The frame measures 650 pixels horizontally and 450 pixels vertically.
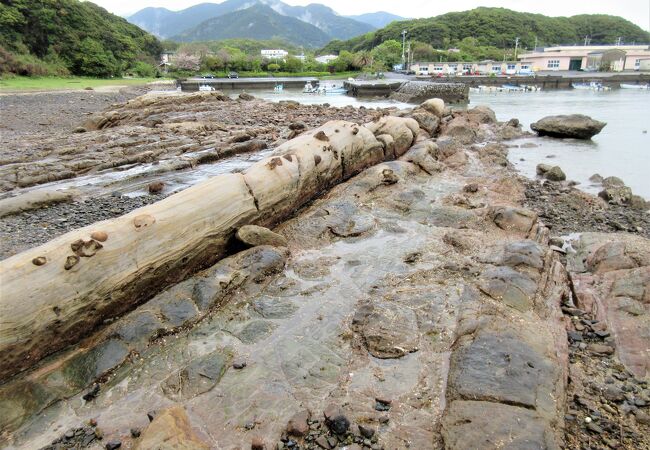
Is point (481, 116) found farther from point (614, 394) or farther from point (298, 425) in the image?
point (298, 425)

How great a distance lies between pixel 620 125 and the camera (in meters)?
29.4

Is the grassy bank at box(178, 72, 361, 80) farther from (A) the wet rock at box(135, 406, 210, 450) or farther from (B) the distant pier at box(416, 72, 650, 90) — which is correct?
(A) the wet rock at box(135, 406, 210, 450)

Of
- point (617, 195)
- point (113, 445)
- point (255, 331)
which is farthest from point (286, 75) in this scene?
point (113, 445)

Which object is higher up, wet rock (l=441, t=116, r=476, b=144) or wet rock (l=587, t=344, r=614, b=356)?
wet rock (l=441, t=116, r=476, b=144)

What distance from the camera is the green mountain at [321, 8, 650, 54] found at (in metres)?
136

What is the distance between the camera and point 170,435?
4.03 m

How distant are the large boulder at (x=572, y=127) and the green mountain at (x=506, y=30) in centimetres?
12094

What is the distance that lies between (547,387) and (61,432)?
5.05 meters

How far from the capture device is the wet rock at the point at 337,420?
4.41 meters

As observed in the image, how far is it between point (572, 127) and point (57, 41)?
6970 cm

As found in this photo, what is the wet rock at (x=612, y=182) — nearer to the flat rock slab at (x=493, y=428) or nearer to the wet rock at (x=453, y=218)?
the wet rock at (x=453, y=218)

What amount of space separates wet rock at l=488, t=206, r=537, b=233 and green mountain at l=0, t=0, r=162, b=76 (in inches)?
2413

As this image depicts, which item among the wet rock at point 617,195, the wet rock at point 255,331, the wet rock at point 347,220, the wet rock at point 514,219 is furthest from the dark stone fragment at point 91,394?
the wet rock at point 617,195

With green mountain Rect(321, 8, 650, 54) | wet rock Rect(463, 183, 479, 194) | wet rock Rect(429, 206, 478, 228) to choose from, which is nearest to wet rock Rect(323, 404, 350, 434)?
wet rock Rect(429, 206, 478, 228)
